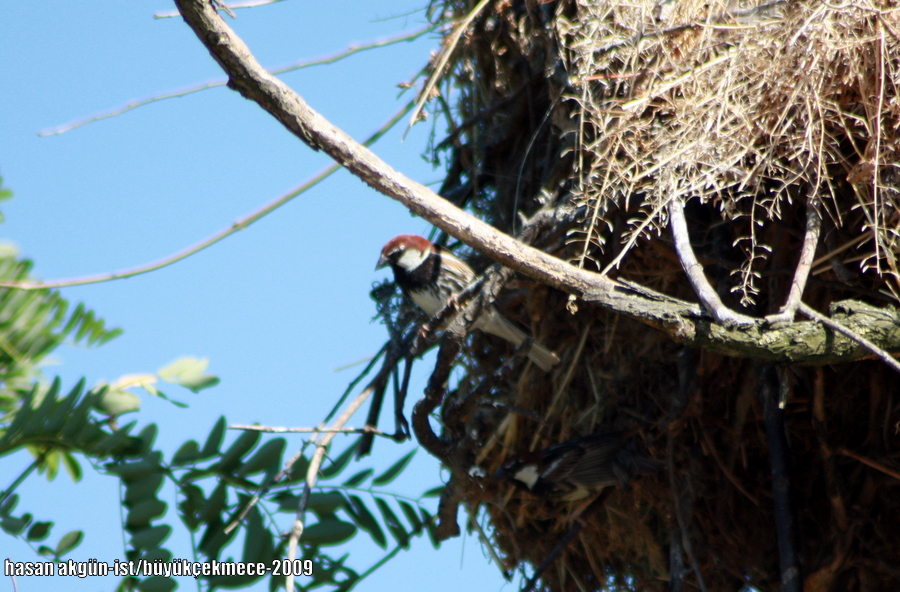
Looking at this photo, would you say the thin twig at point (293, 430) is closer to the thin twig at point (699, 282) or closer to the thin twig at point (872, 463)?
the thin twig at point (699, 282)

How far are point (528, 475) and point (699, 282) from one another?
95 centimetres

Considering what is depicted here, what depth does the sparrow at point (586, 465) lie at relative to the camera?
2.25 m

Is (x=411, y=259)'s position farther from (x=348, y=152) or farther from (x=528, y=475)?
(x=348, y=152)

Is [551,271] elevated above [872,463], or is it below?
above

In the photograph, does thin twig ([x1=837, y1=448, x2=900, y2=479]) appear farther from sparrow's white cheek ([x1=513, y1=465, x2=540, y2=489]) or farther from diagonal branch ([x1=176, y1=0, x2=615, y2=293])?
diagonal branch ([x1=176, y1=0, x2=615, y2=293])

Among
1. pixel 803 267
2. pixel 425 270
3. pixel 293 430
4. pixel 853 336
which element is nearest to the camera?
pixel 853 336

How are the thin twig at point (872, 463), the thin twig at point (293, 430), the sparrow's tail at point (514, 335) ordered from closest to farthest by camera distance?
the thin twig at point (293, 430), the thin twig at point (872, 463), the sparrow's tail at point (514, 335)

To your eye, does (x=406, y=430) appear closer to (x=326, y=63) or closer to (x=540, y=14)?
(x=326, y=63)

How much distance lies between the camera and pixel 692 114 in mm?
1949

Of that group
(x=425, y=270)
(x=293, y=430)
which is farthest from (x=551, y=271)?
(x=425, y=270)

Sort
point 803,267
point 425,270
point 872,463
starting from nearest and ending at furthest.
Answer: point 803,267 < point 872,463 < point 425,270

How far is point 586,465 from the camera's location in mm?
2273

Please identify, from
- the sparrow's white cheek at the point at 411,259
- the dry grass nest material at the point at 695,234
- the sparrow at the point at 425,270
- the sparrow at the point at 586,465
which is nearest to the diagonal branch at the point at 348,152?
the dry grass nest material at the point at 695,234

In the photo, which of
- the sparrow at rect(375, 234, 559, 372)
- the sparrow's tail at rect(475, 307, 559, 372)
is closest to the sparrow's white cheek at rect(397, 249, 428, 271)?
the sparrow at rect(375, 234, 559, 372)
